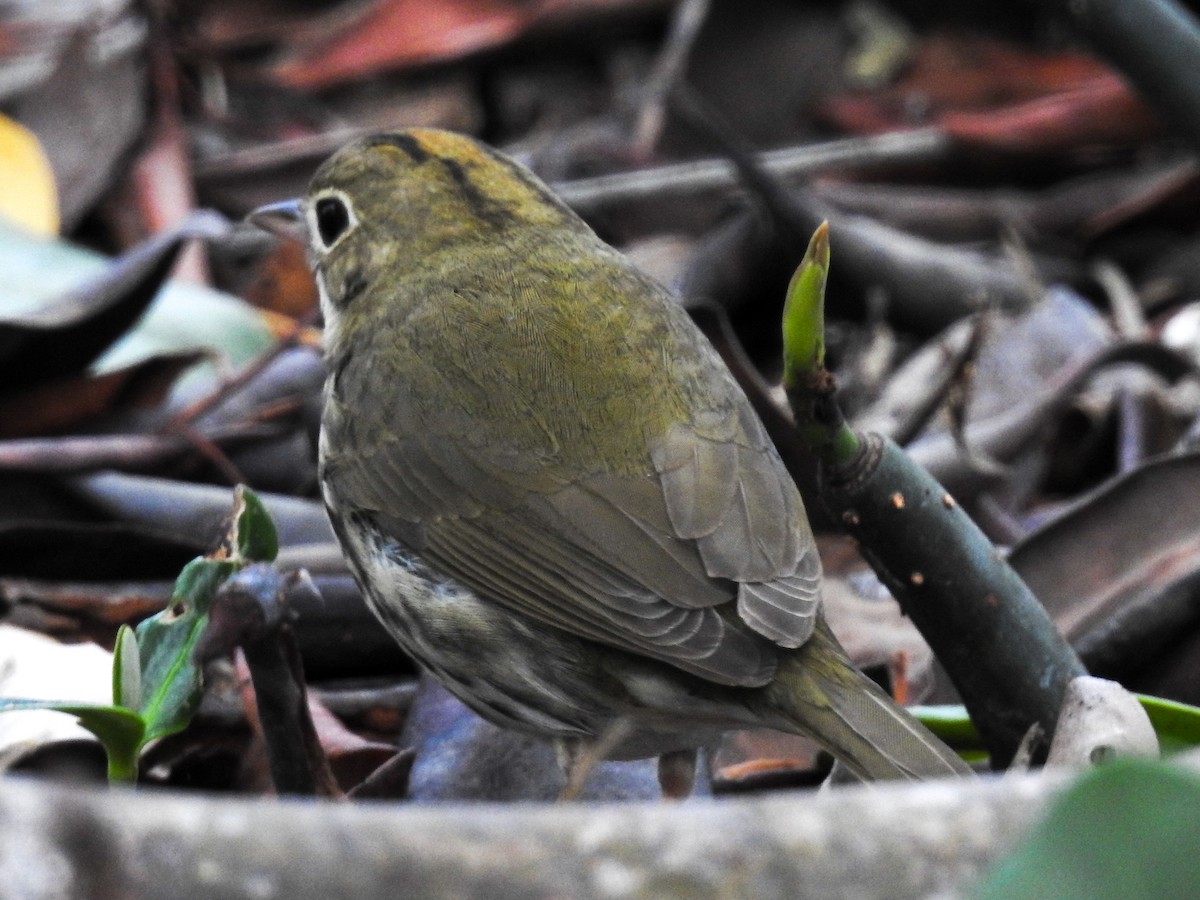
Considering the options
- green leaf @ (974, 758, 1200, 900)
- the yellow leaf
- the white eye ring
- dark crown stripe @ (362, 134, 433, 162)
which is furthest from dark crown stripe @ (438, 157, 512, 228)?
green leaf @ (974, 758, 1200, 900)

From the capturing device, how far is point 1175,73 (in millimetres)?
4602

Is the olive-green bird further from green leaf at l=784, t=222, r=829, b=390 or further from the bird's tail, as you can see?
green leaf at l=784, t=222, r=829, b=390

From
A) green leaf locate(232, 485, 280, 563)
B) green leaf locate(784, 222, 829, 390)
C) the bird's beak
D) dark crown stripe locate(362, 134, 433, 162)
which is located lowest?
the bird's beak

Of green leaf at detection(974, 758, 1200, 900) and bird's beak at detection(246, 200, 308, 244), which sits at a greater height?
green leaf at detection(974, 758, 1200, 900)

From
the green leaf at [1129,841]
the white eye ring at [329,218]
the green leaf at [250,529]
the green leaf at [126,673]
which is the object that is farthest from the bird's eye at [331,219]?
the green leaf at [1129,841]

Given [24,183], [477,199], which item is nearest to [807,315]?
[477,199]

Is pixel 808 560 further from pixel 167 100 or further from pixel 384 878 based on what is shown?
pixel 167 100

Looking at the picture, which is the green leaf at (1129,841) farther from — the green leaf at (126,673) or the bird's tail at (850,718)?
the green leaf at (126,673)

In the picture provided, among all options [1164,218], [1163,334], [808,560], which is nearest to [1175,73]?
[1163,334]

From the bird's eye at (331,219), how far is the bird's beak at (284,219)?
0.09 m

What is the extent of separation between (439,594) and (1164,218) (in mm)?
3503

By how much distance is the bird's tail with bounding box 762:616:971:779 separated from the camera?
259 centimetres

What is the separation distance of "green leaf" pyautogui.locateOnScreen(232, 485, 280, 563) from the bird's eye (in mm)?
1135

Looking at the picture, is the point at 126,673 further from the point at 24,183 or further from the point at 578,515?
the point at 24,183
